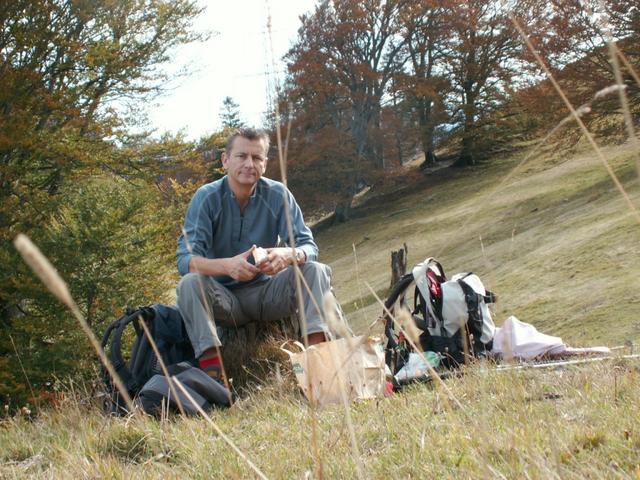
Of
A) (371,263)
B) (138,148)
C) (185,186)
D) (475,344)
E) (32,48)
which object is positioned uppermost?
(32,48)

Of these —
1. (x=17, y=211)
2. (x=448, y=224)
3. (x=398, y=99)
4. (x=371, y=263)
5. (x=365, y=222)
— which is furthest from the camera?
(x=398, y=99)

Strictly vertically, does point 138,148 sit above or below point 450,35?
below

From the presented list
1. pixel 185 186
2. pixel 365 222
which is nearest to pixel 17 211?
pixel 185 186

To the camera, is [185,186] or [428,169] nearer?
[185,186]

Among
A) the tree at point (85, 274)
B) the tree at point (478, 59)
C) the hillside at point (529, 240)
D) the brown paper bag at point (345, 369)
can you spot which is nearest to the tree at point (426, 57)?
the tree at point (478, 59)

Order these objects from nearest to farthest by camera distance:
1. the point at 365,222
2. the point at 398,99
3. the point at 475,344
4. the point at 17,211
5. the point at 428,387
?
the point at 428,387, the point at 475,344, the point at 17,211, the point at 365,222, the point at 398,99

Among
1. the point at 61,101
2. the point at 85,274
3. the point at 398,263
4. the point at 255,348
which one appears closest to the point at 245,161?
the point at 255,348

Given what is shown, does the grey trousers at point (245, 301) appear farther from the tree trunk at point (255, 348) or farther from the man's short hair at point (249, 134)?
the man's short hair at point (249, 134)

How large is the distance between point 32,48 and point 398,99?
21912mm

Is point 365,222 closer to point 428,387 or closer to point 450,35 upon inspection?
point 450,35

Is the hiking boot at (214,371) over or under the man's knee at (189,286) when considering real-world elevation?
under

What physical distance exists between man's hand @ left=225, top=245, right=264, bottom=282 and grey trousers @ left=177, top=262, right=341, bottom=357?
151 millimetres

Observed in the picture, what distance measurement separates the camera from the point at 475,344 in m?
4.11

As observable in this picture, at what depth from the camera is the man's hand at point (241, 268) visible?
12.2ft
